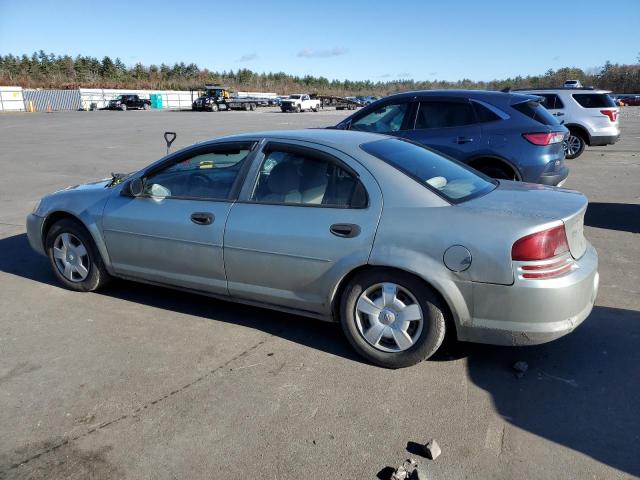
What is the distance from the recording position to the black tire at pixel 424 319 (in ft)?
11.2

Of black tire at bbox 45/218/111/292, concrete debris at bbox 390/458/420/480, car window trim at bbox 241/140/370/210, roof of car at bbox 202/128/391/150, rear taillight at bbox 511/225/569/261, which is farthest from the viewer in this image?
black tire at bbox 45/218/111/292

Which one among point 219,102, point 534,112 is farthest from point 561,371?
point 219,102

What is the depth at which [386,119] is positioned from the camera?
813 cm

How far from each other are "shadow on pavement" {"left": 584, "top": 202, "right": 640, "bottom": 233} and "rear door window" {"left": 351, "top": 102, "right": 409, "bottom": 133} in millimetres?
2918

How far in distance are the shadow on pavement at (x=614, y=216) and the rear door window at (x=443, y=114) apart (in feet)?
7.01

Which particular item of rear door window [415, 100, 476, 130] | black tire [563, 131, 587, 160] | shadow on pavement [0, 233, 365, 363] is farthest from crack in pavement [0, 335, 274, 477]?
black tire [563, 131, 587, 160]

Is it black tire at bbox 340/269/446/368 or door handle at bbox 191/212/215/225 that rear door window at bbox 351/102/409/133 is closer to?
door handle at bbox 191/212/215/225

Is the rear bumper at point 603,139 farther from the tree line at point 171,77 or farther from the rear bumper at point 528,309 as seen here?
the tree line at point 171,77

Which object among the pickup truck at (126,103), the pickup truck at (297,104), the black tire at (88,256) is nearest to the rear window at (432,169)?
the black tire at (88,256)

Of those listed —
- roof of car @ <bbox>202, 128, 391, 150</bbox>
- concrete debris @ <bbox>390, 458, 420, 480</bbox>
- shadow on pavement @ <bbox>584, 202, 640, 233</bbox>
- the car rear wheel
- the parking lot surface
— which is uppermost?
roof of car @ <bbox>202, 128, 391, 150</bbox>

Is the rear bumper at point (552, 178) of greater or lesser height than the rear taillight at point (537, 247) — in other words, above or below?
below

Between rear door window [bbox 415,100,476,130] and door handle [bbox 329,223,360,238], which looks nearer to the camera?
door handle [bbox 329,223,360,238]

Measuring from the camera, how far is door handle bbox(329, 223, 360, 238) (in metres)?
3.58

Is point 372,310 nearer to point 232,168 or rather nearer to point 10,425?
point 232,168
